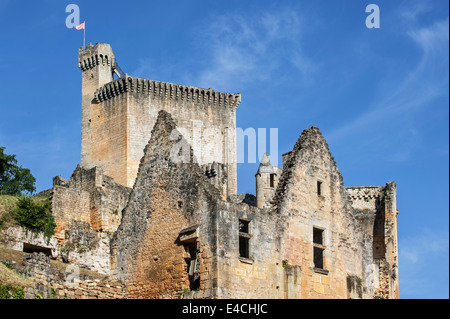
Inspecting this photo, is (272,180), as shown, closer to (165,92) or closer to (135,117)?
(135,117)

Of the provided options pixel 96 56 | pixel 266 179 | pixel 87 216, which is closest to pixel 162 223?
pixel 87 216

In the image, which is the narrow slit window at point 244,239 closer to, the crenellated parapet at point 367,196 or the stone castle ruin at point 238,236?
the stone castle ruin at point 238,236

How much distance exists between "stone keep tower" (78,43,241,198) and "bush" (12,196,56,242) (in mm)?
17370

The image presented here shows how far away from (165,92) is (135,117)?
319 cm

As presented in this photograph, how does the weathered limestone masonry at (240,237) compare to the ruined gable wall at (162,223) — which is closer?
the weathered limestone masonry at (240,237)

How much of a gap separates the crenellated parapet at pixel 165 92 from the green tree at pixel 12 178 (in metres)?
9.35

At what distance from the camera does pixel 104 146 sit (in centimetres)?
6606

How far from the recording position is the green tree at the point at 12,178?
5866 centimetres

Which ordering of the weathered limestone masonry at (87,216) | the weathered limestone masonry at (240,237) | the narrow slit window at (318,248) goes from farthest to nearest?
the weathered limestone masonry at (87,216) → the narrow slit window at (318,248) → the weathered limestone masonry at (240,237)

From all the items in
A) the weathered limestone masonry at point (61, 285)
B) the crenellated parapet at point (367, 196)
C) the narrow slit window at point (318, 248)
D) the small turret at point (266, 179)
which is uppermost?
the small turret at point (266, 179)

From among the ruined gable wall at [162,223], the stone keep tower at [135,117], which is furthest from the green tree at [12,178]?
the ruined gable wall at [162,223]

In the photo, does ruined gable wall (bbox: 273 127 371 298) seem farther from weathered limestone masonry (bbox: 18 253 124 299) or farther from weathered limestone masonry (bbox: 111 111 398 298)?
weathered limestone masonry (bbox: 18 253 124 299)

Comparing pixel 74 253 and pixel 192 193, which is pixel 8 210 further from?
pixel 192 193
